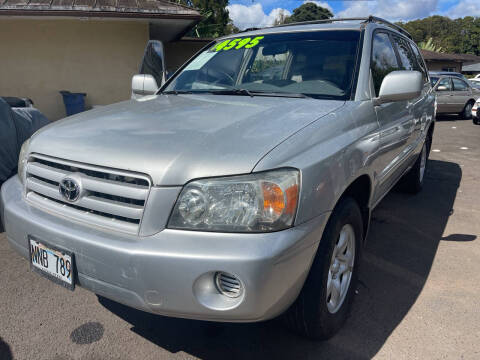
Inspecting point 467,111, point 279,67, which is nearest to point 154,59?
point 279,67

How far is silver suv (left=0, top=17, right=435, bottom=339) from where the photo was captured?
65.3 inches

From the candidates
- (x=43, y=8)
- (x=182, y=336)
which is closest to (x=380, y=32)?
(x=182, y=336)

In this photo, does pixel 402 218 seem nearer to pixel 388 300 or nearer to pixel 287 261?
pixel 388 300

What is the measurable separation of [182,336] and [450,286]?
1914 mm

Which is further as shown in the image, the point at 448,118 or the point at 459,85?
the point at 448,118

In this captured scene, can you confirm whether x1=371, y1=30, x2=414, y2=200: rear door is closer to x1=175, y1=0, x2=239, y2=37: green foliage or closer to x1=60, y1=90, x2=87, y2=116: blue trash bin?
x1=60, y1=90, x2=87, y2=116: blue trash bin

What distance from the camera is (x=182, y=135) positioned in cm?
193

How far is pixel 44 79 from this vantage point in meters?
9.74

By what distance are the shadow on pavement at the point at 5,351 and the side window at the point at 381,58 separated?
2720 mm

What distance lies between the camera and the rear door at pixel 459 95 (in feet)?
44.7

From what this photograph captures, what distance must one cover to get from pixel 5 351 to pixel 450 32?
94.4 m

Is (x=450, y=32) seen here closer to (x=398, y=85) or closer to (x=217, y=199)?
(x=398, y=85)

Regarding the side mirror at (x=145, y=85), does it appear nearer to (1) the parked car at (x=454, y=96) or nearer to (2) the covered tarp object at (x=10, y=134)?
(2) the covered tarp object at (x=10, y=134)

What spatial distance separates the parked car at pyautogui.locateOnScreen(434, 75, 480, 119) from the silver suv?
1230cm
